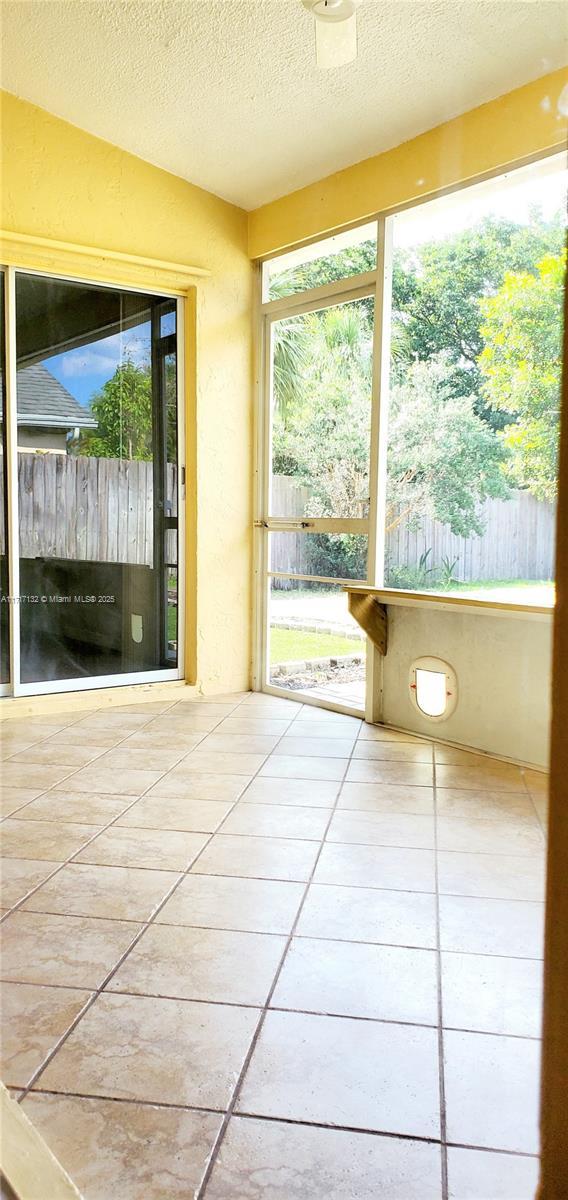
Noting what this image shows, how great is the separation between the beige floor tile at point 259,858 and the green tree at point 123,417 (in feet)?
7.36

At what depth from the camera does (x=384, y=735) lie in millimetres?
3455

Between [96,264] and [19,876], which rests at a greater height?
[96,264]

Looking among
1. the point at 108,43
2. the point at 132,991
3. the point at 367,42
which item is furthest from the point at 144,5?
the point at 132,991

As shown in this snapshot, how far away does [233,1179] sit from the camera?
1095mm

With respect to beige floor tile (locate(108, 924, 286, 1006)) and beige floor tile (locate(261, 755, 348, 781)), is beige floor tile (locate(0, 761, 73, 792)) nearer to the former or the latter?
beige floor tile (locate(261, 755, 348, 781))

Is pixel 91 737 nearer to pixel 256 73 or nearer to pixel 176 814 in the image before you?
pixel 176 814

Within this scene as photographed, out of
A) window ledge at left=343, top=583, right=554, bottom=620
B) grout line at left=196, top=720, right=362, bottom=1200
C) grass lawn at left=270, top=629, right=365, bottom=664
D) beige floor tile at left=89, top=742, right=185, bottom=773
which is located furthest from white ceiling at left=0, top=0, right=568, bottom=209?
beige floor tile at left=89, top=742, right=185, bottom=773

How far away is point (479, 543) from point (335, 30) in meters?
1.82

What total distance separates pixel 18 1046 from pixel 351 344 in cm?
311

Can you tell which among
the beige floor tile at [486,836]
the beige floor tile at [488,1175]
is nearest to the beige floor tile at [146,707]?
the beige floor tile at [486,836]

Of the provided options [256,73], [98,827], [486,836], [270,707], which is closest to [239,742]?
[270,707]

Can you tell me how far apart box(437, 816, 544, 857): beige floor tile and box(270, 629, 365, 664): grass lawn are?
1376mm

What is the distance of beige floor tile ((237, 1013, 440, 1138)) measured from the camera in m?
1.22

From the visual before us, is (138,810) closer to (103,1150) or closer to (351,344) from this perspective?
(103,1150)
